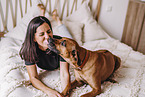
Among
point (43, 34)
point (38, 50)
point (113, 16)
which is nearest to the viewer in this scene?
point (43, 34)

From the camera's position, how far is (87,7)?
104 inches

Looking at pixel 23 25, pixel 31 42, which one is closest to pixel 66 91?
pixel 31 42

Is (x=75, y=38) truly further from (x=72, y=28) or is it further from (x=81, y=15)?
(x=81, y=15)

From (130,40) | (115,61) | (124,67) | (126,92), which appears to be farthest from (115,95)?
(130,40)

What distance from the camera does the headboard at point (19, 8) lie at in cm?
236

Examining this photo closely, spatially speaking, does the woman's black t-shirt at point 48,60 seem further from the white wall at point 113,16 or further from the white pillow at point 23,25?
the white wall at point 113,16

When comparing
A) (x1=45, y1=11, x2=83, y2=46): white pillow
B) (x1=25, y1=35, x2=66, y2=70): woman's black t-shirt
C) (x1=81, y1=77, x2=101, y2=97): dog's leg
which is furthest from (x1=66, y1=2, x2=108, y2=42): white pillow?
(x1=81, y1=77, x2=101, y2=97): dog's leg

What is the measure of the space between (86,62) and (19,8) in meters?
1.71

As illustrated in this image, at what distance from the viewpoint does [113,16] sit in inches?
117

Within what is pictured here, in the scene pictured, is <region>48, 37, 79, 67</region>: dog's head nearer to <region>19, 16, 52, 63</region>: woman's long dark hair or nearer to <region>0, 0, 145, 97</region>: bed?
<region>19, 16, 52, 63</region>: woman's long dark hair

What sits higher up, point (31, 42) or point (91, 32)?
point (31, 42)

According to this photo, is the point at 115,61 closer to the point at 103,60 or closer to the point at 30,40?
the point at 103,60

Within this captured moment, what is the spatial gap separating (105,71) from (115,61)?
268 mm

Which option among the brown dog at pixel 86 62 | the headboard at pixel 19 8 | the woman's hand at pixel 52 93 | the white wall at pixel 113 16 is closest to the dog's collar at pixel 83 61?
the brown dog at pixel 86 62
